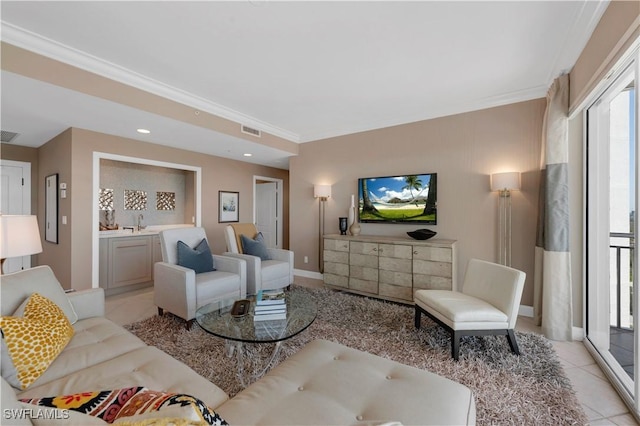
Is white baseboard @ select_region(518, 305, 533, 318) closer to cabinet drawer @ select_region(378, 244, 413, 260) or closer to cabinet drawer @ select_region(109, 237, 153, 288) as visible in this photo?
cabinet drawer @ select_region(378, 244, 413, 260)

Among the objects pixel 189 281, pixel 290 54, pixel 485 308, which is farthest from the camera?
pixel 189 281

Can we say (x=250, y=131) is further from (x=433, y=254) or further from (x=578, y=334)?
(x=578, y=334)

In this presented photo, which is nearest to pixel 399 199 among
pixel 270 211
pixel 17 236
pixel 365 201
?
pixel 365 201

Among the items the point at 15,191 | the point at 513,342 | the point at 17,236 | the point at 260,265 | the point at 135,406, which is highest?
the point at 15,191

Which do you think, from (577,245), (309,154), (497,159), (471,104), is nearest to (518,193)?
(497,159)

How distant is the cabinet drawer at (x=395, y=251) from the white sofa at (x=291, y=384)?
6.60 feet

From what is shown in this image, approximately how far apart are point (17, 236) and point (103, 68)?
159 centimetres

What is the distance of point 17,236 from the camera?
181 centimetres

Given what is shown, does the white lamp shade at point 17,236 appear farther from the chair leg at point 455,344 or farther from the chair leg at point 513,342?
the chair leg at point 513,342

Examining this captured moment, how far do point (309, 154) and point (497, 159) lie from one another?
2.82 metres

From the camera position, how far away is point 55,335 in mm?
1458

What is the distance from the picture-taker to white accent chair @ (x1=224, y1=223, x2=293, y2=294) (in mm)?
3449

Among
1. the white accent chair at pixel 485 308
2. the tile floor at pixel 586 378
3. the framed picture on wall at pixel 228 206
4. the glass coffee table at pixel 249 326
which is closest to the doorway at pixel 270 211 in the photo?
the framed picture on wall at pixel 228 206

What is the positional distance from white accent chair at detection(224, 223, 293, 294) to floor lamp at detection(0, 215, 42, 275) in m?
1.94
